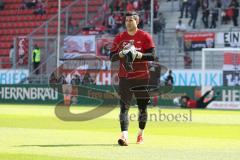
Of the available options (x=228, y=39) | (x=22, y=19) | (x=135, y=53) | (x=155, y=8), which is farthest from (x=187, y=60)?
(x=135, y=53)

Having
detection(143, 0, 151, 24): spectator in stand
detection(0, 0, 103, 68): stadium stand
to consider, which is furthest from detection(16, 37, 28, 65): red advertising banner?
detection(143, 0, 151, 24): spectator in stand

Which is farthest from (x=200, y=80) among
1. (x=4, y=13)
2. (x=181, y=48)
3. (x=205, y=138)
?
(x=205, y=138)

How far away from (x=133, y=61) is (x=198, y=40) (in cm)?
2618

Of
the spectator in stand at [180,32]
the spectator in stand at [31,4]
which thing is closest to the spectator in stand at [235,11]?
the spectator in stand at [180,32]

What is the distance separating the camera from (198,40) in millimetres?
40219

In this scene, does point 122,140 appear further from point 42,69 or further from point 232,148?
point 42,69

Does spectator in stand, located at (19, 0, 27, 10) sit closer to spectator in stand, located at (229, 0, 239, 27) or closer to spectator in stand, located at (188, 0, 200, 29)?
spectator in stand, located at (188, 0, 200, 29)

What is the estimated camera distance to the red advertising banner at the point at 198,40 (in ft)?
131

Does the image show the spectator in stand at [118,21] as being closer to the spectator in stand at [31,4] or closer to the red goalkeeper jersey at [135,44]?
the spectator in stand at [31,4]

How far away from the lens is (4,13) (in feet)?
171

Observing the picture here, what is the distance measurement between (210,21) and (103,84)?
6994 millimetres

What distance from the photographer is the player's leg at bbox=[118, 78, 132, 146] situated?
1394 cm

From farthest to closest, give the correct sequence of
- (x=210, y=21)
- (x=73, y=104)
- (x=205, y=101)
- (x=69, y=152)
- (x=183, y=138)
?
(x=210, y=21) → (x=73, y=104) → (x=205, y=101) → (x=183, y=138) → (x=69, y=152)

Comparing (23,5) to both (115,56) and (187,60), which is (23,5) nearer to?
(187,60)
